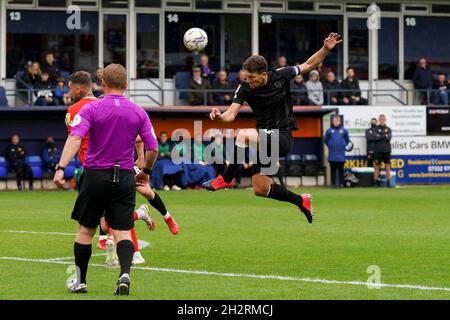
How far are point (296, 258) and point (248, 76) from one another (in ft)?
7.66

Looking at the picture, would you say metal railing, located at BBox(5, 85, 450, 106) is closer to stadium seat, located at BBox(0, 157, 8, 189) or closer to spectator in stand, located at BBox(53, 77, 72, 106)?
spectator in stand, located at BBox(53, 77, 72, 106)

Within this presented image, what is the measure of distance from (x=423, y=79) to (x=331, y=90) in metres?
4.34

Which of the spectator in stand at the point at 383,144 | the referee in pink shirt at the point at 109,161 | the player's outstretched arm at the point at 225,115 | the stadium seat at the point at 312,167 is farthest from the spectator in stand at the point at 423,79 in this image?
the referee in pink shirt at the point at 109,161

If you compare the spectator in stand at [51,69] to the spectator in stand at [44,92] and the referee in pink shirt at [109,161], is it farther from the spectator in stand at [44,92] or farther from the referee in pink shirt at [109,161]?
the referee in pink shirt at [109,161]

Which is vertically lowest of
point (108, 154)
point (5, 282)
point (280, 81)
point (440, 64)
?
point (5, 282)

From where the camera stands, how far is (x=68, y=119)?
37.5 ft

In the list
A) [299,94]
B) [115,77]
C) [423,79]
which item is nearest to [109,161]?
[115,77]

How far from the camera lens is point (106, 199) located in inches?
388

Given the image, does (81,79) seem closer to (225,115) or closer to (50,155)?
(225,115)

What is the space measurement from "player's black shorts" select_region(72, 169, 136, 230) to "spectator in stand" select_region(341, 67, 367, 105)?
2644 centimetres

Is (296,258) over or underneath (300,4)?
underneath

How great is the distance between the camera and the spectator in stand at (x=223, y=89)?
34.2m

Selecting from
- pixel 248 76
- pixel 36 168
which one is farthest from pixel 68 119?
pixel 36 168

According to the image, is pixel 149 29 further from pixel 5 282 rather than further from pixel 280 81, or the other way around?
pixel 5 282
